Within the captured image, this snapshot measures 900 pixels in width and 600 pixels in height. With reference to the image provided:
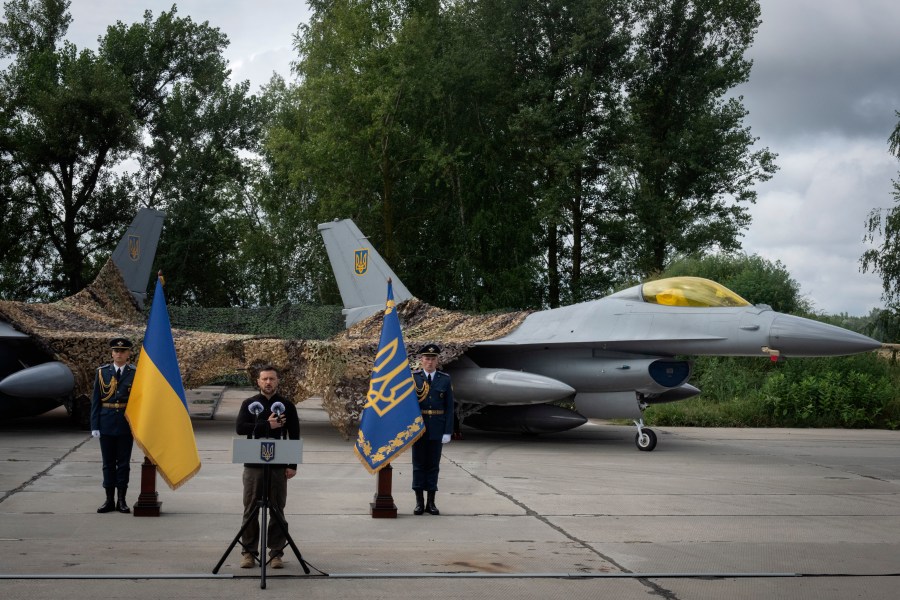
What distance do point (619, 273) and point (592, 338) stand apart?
19.7 meters

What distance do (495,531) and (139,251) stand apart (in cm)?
1359

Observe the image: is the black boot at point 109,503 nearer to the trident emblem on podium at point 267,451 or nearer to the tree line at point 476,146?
the trident emblem on podium at point 267,451

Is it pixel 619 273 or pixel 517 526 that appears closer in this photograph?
pixel 517 526

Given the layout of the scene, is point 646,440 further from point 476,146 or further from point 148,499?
point 476,146

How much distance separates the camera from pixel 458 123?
31.9 meters

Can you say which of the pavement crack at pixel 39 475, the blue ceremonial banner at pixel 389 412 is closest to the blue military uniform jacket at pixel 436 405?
the blue ceremonial banner at pixel 389 412

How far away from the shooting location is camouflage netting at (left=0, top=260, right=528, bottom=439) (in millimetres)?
13523

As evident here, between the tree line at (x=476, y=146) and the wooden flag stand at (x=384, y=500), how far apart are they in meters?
22.1

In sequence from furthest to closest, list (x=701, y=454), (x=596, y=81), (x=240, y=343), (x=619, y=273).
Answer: (x=619, y=273) < (x=596, y=81) < (x=240, y=343) < (x=701, y=454)

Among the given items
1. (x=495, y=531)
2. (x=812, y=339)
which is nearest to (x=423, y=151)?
(x=812, y=339)

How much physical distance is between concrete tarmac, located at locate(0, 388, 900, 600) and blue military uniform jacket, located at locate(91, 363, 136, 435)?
706 mm

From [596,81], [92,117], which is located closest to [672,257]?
[596,81]

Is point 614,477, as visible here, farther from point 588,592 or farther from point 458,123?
point 458,123

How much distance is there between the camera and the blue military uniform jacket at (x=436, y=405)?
8078mm
